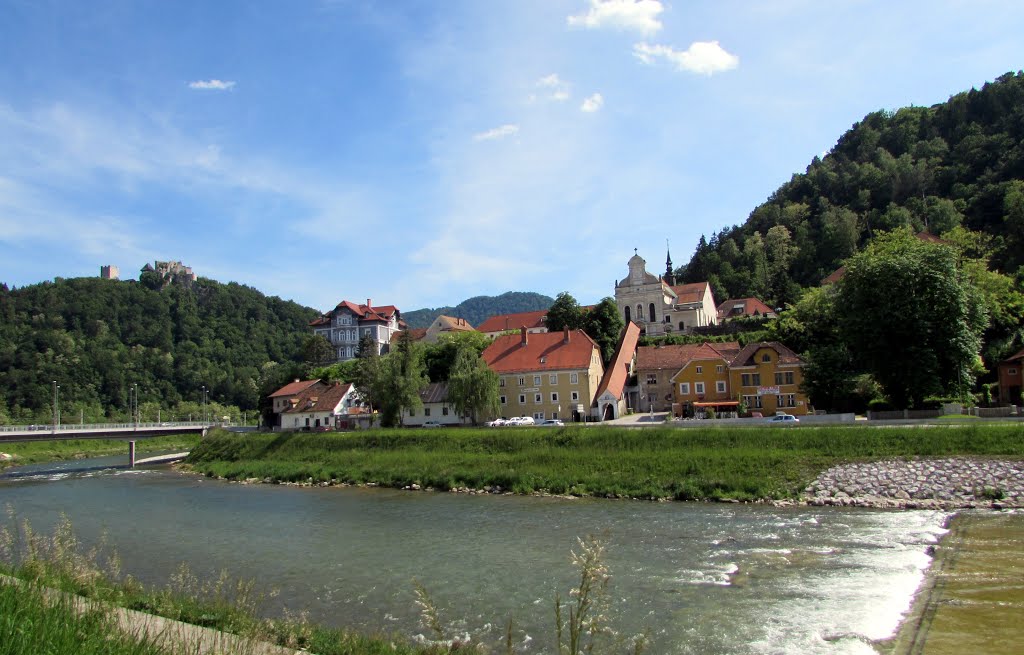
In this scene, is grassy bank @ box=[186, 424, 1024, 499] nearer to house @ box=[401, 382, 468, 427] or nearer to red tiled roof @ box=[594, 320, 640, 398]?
house @ box=[401, 382, 468, 427]

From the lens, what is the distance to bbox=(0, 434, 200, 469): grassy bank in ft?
211

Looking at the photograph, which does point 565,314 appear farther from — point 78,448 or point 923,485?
point 78,448

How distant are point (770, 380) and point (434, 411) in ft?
89.5

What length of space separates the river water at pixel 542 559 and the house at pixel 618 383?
23.0m

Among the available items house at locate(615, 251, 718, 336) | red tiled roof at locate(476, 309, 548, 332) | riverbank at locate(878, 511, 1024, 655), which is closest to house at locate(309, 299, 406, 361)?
red tiled roof at locate(476, 309, 548, 332)

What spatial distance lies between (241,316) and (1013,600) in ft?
501

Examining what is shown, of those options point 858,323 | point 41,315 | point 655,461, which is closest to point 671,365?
point 858,323

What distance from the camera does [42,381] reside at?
330 feet

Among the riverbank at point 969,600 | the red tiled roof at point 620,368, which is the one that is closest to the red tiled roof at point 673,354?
the red tiled roof at point 620,368

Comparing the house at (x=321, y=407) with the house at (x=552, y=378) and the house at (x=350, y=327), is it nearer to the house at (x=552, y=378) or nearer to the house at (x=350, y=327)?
the house at (x=552, y=378)

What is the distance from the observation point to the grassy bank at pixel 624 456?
29.2m

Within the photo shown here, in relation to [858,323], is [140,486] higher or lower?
lower

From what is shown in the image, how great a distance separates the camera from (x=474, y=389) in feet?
161

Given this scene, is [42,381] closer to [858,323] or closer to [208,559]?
[208,559]
